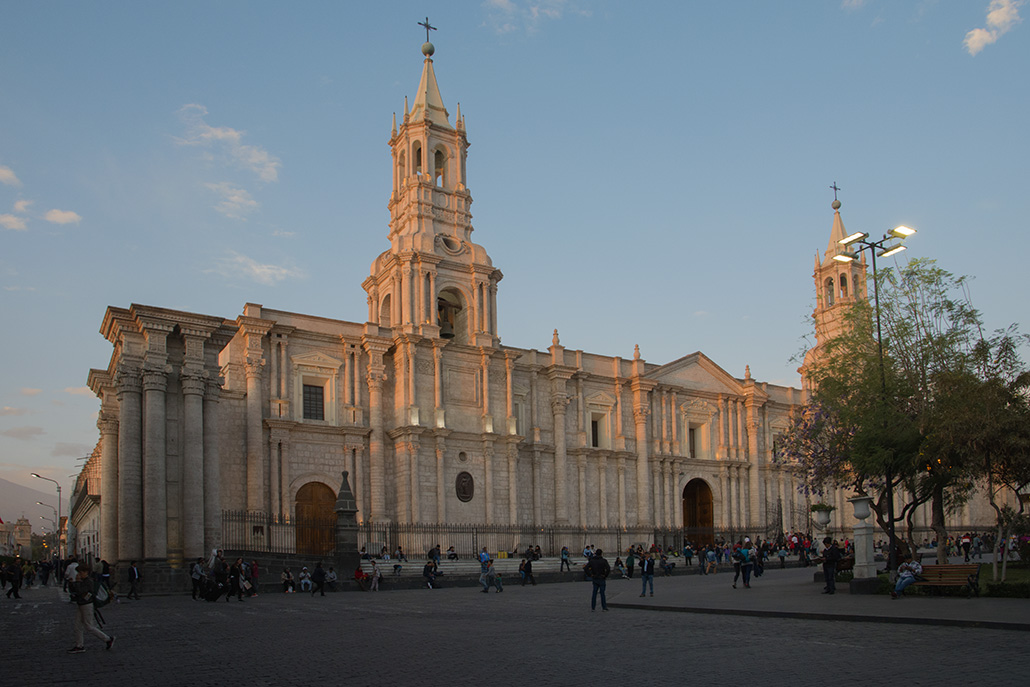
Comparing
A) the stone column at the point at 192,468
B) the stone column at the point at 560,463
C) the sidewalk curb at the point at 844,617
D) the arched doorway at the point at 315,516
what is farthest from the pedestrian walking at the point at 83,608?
the stone column at the point at 560,463

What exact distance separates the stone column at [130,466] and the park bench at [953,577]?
19.4 metres

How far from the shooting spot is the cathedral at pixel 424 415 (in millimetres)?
25719

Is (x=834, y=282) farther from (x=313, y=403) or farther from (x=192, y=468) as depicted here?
(x=192, y=468)

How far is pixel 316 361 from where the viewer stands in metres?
38.0

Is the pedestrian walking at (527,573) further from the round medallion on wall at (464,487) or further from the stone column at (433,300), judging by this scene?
the stone column at (433,300)

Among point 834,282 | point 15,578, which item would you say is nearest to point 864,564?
point 15,578

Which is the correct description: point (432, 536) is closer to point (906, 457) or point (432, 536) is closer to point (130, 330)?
point (130, 330)

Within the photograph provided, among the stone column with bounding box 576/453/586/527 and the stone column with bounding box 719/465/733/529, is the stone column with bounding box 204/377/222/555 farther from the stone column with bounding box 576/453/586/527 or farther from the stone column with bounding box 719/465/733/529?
the stone column with bounding box 719/465/733/529

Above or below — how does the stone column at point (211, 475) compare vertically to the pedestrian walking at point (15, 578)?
above

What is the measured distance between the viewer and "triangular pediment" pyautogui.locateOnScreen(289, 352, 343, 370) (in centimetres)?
3762

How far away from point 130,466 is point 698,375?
33.1m

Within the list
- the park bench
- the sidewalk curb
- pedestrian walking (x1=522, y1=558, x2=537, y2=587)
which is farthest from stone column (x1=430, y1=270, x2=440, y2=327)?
the park bench

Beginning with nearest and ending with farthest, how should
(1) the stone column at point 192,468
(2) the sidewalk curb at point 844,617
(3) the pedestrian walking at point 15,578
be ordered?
(2) the sidewalk curb at point 844,617 → (1) the stone column at point 192,468 → (3) the pedestrian walking at point 15,578

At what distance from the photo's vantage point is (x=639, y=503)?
1828 inches
